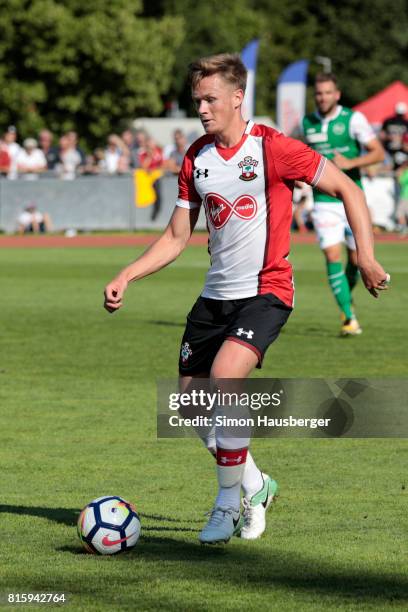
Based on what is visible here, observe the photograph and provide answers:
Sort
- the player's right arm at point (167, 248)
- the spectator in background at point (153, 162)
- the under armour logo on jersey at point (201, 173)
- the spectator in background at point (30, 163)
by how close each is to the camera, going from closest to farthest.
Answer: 1. the under armour logo on jersey at point (201, 173)
2. the player's right arm at point (167, 248)
3. the spectator in background at point (30, 163)
4. the spectator in background at point (153, 162)

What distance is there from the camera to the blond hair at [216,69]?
637 centimetres

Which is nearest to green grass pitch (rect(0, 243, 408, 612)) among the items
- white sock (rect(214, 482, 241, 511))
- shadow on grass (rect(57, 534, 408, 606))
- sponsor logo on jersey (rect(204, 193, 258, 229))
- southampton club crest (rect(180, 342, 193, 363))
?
shadow on grass (rect(57, 534, 408, 606))

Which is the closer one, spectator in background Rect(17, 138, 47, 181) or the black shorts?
the black shorts

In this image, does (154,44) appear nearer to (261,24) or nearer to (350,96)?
(261,24)

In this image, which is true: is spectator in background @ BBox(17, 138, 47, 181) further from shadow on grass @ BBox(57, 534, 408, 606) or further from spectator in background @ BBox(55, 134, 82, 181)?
shadow on grass @ BBox(57, 534, 408, 606)

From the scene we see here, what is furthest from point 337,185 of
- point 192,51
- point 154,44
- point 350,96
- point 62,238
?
point 350,96

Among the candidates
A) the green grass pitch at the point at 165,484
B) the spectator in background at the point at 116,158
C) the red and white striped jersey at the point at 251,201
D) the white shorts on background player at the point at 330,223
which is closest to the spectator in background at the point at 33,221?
the spectator in background at the point at 116,158

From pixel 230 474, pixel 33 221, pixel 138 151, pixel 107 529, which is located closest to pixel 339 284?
pixel 230 474

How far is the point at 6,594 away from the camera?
5.39m

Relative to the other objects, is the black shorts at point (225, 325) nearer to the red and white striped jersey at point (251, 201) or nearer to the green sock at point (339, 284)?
the red and white striped jersey at point (251, 201)

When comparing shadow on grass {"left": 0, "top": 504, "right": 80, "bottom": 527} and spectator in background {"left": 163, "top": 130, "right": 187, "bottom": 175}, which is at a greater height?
shadow on grass {"left": 0, "top": 504, "right": 80, "bottom": 527}

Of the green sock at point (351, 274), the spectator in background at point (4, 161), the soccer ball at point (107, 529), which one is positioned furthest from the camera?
the spectator in background at point (4, 161)

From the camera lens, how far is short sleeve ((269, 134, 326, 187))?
6520 millimetres

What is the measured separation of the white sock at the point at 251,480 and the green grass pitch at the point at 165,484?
0.65 feet
